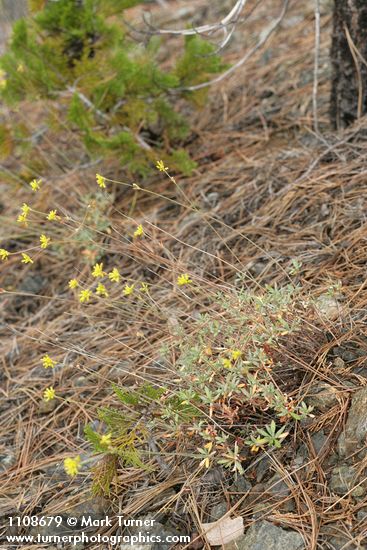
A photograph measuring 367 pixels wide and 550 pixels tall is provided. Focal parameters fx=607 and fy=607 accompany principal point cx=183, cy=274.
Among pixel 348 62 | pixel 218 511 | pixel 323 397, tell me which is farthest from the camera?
pixel 348 62

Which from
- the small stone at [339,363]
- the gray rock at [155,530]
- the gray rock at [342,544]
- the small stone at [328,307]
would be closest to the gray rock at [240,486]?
the gray rock at [155,530]

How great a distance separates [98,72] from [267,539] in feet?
9.04

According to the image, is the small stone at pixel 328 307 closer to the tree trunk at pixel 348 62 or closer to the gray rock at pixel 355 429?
the gray rock at pixel 355 429

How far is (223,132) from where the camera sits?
4117 mm

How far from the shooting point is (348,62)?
11.1 feet

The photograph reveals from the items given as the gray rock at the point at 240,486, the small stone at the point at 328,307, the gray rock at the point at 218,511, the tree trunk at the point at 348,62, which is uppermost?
the tree trunk at the point at 348,62

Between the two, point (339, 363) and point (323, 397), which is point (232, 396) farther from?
point (339, 363)

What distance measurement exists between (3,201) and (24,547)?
2.87 m

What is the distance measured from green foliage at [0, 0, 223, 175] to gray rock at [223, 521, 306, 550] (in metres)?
2.31

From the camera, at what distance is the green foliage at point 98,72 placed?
11.5ft

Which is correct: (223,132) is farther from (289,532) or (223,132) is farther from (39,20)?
(289,532)

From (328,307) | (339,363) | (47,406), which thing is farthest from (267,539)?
(47,406)

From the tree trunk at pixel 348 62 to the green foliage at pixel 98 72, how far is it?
702 millimetres

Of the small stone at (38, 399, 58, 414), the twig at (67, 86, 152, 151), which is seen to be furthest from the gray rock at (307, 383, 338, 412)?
the twig at (67, 86, 152, 151)
